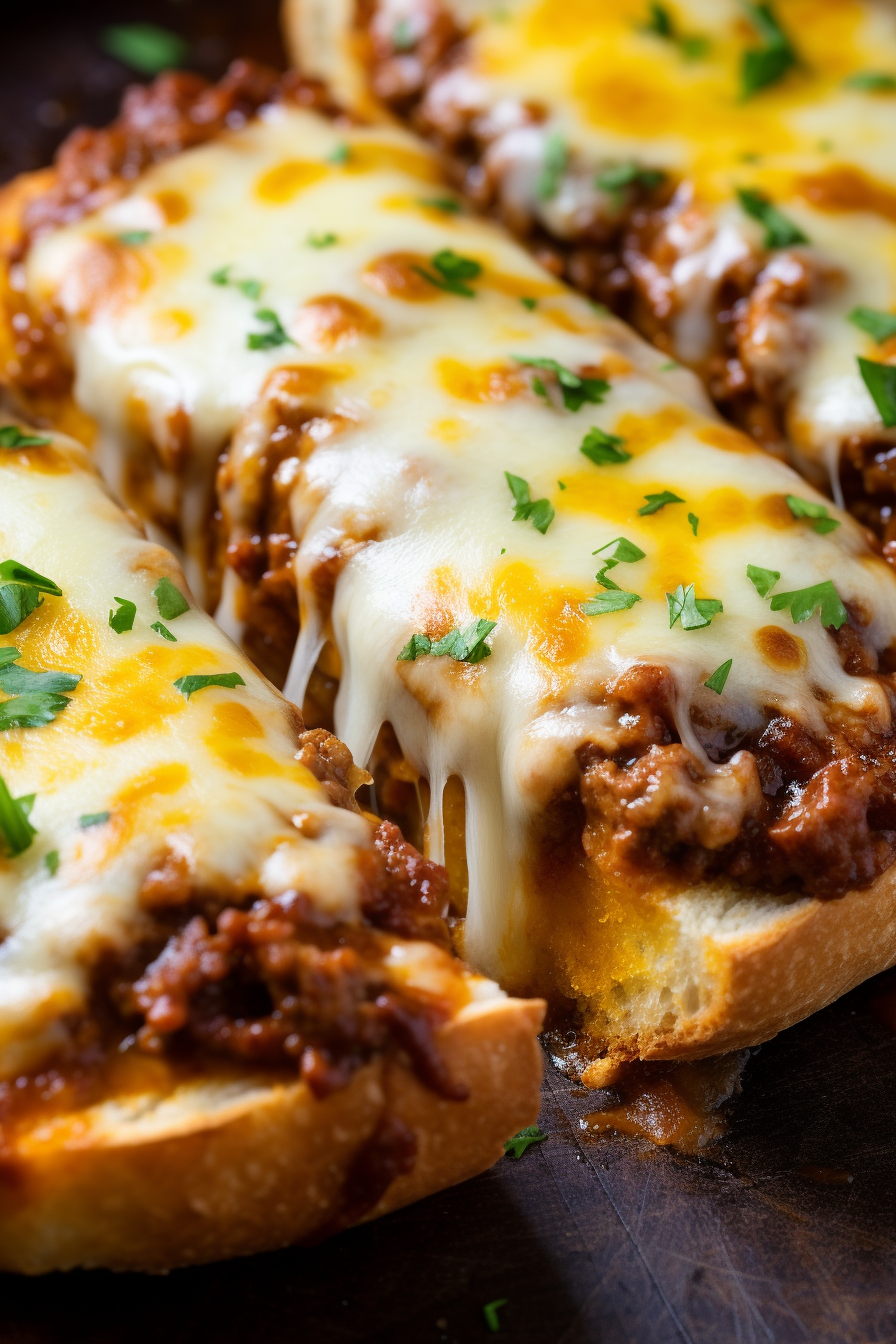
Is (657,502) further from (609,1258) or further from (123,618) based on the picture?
(609,1258)

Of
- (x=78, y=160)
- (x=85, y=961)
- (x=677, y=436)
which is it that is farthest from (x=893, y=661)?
(x=78, y=160)

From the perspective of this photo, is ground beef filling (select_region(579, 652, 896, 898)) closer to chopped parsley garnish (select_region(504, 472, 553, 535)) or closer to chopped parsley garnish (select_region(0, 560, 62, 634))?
chopped parsley garnish (select_region(504, 472, 553, 535))

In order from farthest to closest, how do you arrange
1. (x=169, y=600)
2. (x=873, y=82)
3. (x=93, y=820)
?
(x=873, y=82) → (x=169, y=600) → (x=93, y=820)

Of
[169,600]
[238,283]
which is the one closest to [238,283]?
[238,283]

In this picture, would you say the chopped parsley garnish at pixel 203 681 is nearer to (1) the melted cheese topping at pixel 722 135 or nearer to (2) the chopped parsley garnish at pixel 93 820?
(2) the chopped parsley garnish at pixel 93 820

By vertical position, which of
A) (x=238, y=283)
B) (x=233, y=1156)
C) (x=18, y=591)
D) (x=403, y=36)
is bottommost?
(x=233, y=1156)

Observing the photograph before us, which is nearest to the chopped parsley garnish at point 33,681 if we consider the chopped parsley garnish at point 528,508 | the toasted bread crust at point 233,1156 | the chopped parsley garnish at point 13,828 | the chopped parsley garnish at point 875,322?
the chopped parsley garnish at point 13,828
